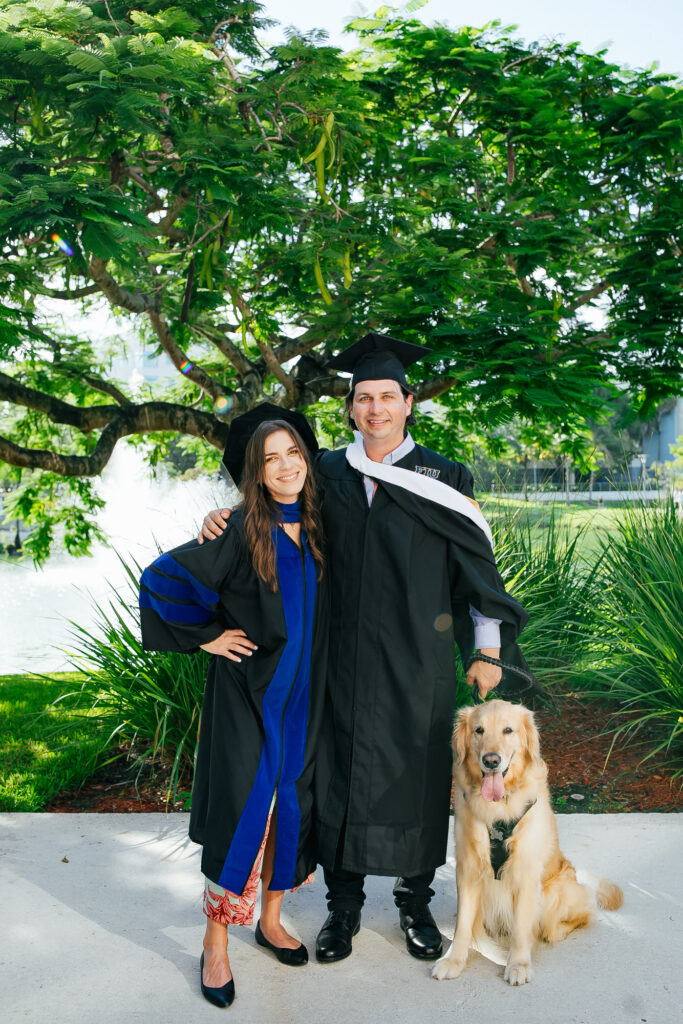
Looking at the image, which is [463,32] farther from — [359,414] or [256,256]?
[359,414]

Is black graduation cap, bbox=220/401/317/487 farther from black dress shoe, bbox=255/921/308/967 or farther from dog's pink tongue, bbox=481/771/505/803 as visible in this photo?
black dress shoe, bbox=255/921/308/967

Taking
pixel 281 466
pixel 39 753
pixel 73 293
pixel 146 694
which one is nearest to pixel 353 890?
pixel 281 466

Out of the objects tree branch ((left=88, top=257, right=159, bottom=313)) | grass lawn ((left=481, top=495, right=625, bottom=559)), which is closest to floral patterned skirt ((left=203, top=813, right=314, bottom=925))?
grass lawn ((left=481, top=495, right=625, bottom=559))

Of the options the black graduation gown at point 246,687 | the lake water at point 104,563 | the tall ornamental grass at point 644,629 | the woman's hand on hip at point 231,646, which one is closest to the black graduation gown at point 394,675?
the black graduation gown at point 246,687

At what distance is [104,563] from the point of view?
71.6 ft

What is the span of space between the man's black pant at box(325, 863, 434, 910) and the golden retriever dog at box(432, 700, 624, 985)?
0.28m

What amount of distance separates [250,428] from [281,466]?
278 millimetres

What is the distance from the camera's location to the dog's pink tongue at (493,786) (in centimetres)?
268

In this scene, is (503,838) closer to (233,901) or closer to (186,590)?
(233,901)

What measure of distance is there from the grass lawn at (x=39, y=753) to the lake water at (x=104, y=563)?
50 cm

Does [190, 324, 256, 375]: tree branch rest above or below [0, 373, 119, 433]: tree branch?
above

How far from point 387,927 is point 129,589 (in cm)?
320

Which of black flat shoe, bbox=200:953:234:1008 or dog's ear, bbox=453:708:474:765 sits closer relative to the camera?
black flat shoe, bbox=200:953:234:1008

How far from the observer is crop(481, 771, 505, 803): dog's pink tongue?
2684mm
